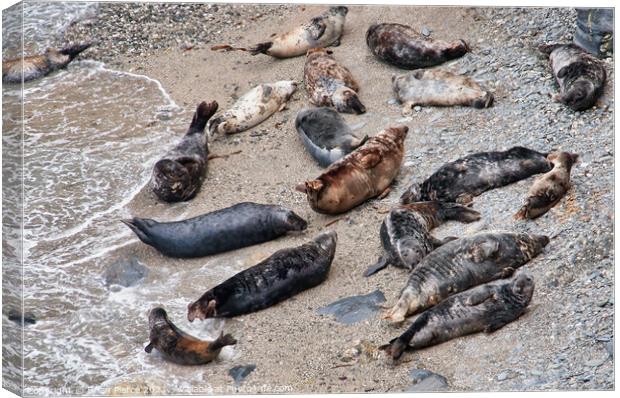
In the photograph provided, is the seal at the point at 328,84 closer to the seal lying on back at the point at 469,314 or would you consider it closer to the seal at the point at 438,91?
the seal at the point at 438,91

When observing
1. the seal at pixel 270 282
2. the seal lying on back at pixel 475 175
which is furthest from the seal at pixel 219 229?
the seal lying on back at pixel 475 175

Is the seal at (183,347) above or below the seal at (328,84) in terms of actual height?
below

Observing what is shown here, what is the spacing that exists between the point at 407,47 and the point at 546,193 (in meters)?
1.38

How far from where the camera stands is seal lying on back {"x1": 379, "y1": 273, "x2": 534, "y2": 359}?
817cm

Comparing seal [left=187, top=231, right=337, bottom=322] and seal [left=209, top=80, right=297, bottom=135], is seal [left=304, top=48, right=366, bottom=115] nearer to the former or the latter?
seal [left=209, top=80, right=297, bottom=135]

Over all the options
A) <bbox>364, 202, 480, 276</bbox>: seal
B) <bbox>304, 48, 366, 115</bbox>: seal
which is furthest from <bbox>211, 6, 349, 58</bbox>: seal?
<bbox>364, 202, 480, 276</bbox>: seal

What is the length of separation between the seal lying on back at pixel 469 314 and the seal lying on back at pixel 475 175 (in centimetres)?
84

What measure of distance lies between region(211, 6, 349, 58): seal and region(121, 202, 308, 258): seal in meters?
1.13

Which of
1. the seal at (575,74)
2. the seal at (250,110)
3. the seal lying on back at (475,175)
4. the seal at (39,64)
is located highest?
Result: the seal at (39,64)

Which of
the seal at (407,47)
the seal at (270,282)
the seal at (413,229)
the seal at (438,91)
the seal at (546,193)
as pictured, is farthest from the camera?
the seal at (438,91)

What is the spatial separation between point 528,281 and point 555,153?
40.8 inches

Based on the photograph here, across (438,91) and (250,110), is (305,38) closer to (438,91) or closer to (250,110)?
(250,110)

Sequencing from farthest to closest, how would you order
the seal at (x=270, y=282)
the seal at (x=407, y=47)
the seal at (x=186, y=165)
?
the seal at (x=407, y=47)
the seal at (x=186, y=165)
the seal at (x=270, y=282)

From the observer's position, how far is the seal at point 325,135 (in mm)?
9422
